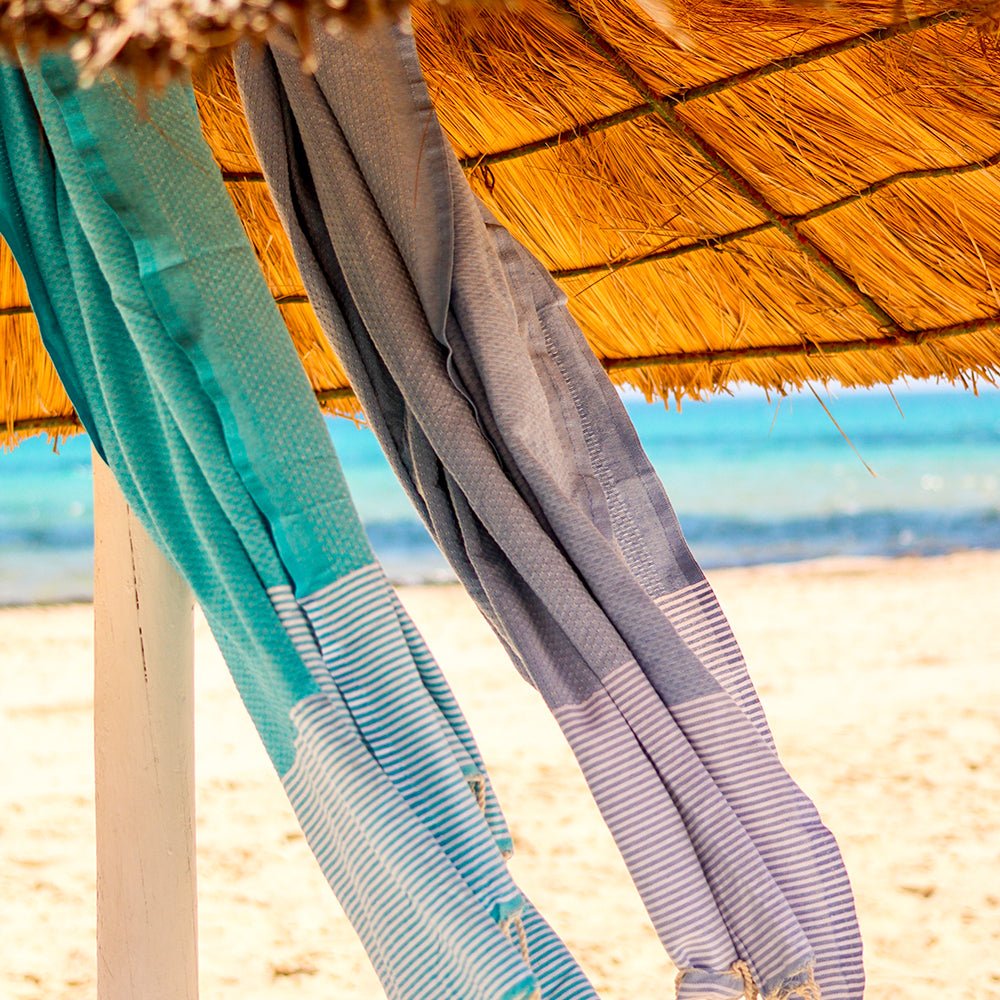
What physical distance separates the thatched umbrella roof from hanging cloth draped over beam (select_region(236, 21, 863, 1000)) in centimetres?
20

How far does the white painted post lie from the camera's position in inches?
37.2

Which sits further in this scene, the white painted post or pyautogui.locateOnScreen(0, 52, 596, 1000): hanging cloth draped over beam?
the white painted post

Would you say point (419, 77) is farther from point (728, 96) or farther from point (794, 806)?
point (794, 806)

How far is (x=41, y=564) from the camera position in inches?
285

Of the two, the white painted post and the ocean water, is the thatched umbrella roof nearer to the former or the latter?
the white painted post

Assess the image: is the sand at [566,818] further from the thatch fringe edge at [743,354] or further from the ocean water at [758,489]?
the ocean water at [758,489]

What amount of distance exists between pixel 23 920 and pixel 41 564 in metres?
5.54

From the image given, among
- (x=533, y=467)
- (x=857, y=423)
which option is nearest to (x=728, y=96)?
(x=533, y=467)

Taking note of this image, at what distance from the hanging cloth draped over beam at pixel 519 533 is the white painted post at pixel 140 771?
29cm

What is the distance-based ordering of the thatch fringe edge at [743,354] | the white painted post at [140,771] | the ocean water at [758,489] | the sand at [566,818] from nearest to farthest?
the white painted post at [140,771] → the thatch fringe edge at [743,354] → the sand at [566,818] → the ocean water at [758,489]

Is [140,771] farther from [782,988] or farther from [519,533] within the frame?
[782,988]

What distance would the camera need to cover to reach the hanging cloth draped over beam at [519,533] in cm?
80

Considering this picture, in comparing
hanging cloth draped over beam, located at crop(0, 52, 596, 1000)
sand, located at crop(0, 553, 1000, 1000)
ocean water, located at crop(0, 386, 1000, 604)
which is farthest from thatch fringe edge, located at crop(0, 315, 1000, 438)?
ocean water, located at crop(0, 386, 1000, 604)

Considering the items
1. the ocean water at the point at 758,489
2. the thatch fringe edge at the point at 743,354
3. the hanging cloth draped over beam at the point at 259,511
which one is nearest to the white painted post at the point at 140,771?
the hanging cloth draped over beam at the point at 259,511
